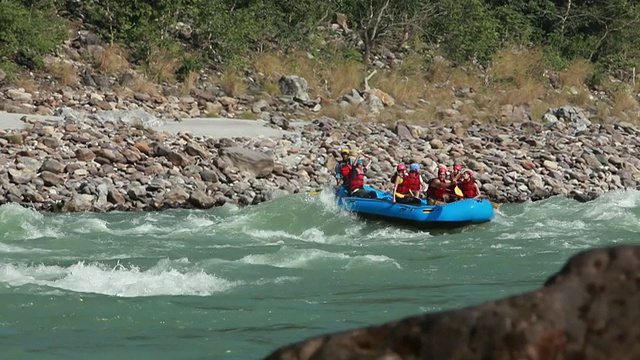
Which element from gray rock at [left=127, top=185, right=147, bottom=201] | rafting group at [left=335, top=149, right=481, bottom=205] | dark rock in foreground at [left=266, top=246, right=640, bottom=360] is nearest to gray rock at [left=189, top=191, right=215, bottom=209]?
gray rock at [left=127, top=185, right=147, bottom=201]

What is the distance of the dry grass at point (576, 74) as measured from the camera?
94.4 ft

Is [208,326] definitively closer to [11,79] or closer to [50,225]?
[50,225]

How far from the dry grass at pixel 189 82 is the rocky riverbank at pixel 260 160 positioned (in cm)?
260

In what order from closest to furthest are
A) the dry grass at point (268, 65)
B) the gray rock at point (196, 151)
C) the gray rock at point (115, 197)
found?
the gray rock at point (115, 197) < the gray rock at point (196, 151) < the dry grass at point (268, 65)

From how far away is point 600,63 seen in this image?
30.6 metres

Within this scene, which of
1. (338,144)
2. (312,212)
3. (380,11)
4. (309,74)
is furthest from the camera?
(380,11)

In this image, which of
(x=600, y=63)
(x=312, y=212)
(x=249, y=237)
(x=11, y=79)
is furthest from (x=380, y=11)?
(x=249, y=237)

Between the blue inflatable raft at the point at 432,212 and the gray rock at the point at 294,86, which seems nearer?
the blue inflatable raft at the point at 432,212

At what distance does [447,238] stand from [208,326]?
251 inches

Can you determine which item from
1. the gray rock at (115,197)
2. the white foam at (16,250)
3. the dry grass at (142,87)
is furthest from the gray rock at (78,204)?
the dry grass at (142,87)

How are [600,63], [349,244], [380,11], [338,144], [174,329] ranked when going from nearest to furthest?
[174,329]
[349,244]
[338,144]
[380,11]
[600,63]

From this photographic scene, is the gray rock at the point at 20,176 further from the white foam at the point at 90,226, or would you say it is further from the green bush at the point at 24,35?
the green bush at the point at 24,35

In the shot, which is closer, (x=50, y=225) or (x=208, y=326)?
(x=208, y=326)

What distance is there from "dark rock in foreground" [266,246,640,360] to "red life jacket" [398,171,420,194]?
12.6 m
